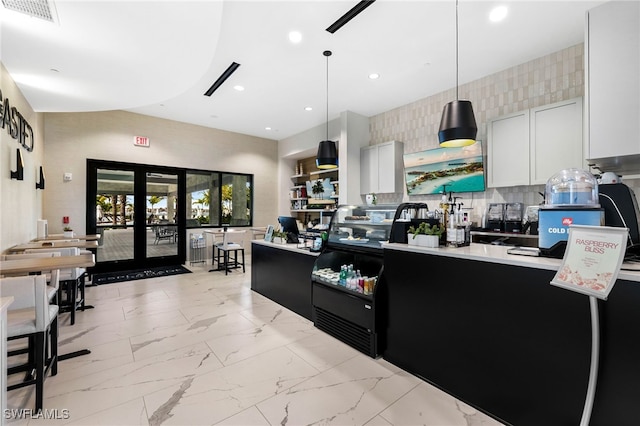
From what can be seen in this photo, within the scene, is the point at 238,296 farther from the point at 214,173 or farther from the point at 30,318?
the point at 214,173

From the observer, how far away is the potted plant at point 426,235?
2359mm

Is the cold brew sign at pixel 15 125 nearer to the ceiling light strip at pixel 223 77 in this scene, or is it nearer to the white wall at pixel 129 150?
the white wall at pixel 129 150

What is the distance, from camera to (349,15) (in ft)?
10.5

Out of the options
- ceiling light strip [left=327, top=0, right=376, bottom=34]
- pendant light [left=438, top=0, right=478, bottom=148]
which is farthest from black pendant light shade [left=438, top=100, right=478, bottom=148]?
ceiling light strip [left=327, top=0, right=376, bottom=34]

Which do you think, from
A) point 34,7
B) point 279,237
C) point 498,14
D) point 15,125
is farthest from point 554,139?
point 15,125

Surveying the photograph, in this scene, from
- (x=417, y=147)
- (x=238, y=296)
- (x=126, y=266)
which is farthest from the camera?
(x=126, y=266)

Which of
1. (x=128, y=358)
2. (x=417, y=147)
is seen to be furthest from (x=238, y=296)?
(x=417, y=147)

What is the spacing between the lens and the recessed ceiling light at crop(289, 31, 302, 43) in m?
3.60

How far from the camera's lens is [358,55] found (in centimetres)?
409

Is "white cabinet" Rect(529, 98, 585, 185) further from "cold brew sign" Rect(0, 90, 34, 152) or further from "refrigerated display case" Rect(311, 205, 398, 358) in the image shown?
"cold brew sign" Rect(0, 90, 34, 152)

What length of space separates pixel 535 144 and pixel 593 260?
3.44 m

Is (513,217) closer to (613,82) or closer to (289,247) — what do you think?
(613,82)

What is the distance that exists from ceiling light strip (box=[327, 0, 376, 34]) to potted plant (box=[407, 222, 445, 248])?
243cm

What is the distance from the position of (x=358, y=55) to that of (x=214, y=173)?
528 centimetres
